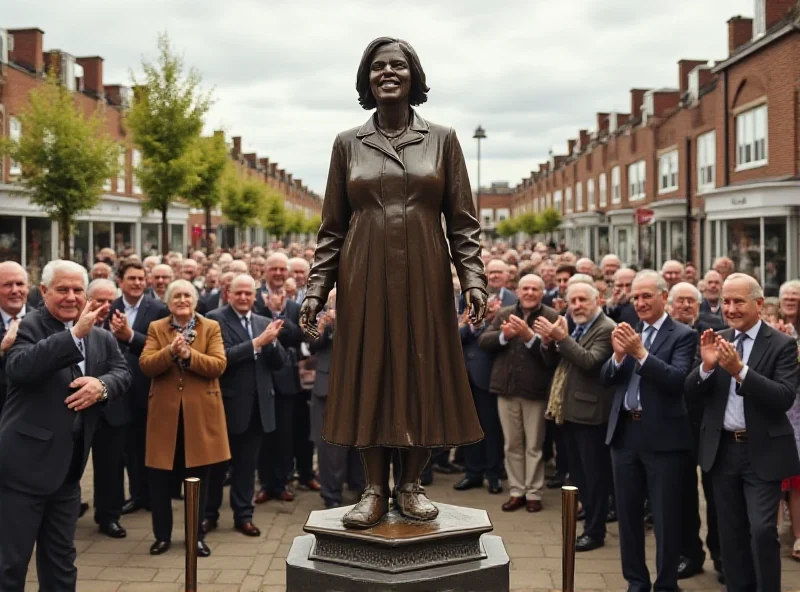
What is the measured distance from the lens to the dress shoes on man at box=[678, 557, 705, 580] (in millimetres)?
6375

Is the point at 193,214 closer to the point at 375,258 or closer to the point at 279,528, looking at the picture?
the point at 279,528

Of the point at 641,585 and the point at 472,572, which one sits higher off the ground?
the point at 472,572

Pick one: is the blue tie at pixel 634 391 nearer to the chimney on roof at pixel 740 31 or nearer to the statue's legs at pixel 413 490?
the statue's legs at pixel 413 490

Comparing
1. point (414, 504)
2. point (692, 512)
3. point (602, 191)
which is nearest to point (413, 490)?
point (414, 504)

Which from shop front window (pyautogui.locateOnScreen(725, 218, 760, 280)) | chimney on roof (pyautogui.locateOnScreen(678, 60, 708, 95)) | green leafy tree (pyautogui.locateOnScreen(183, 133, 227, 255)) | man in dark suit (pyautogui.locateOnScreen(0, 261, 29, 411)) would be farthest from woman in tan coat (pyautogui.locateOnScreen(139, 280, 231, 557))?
chimney on roof (pyautogui.locateOnScreen(678, 60, 708, 95))

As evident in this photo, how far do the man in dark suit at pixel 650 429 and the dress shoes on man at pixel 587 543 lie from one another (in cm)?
116

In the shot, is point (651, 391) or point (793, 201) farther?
point (793, 201)

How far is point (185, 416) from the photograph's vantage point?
667 centimetres

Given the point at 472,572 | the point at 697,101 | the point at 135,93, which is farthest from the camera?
the point at 697,101

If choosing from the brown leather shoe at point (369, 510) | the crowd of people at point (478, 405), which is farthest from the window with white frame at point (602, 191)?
the brown leather shoe at point (369, 510)

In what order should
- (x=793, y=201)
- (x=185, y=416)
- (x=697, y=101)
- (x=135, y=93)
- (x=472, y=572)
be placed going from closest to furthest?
(x=472, y=572), (x=185, y=416), (x=793, y=201), (x=135, y=93), (x=697, y=101)

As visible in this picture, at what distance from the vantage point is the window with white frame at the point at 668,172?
33969 millimetres

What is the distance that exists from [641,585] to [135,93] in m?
22.4

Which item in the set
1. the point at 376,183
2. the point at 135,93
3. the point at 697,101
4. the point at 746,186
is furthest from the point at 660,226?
the point at 376,183
